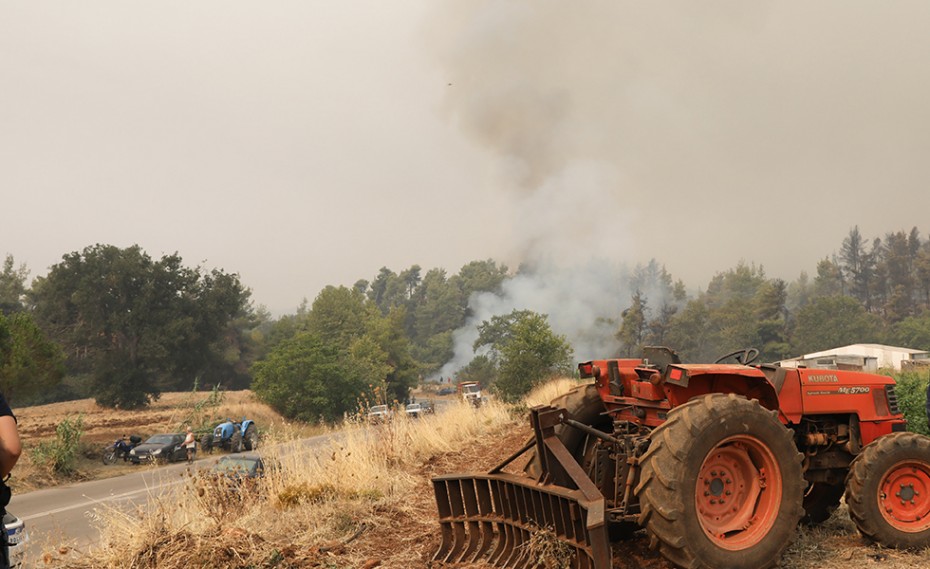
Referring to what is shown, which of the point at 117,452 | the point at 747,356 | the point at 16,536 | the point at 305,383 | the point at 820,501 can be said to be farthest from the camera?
the point at 305,383

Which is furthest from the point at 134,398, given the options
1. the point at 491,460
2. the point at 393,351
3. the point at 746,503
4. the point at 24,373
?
the point at 746,503

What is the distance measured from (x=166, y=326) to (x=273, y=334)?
99.5 feet

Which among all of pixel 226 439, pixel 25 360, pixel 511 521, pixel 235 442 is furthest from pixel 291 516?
pixel 25 360

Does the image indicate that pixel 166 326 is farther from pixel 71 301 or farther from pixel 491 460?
pixel 491 460

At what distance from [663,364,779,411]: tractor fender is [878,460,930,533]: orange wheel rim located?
3.90ft

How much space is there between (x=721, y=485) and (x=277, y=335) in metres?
87.3

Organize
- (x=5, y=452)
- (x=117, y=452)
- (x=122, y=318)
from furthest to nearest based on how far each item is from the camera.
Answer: (x=122, y=318), (x=117, y=452), (x=5, y=452)

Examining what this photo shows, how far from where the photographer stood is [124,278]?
58906 mm

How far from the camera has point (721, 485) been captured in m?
5.61

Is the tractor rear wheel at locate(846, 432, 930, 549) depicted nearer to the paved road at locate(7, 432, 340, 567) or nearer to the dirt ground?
the dirt ground

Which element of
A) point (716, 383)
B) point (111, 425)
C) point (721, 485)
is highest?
point (716, 383)

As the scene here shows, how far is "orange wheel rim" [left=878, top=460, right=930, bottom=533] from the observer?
6.31 meters

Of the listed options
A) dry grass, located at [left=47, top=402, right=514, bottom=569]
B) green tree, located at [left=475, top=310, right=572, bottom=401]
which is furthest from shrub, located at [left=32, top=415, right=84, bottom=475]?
green tree, located at [left=475, top=310, right=572, bottom=401]

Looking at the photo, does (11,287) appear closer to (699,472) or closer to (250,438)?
(250,438)
